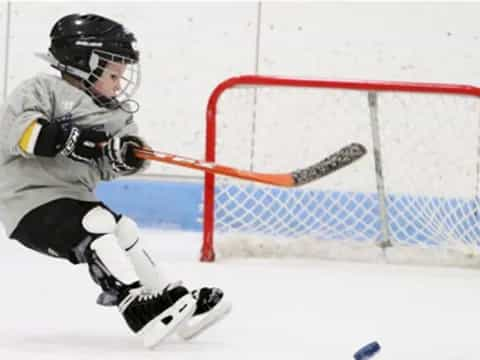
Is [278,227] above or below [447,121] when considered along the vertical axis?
below

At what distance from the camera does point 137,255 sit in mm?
1968

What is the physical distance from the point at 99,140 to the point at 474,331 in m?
0.96

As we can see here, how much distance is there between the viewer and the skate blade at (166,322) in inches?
72.9

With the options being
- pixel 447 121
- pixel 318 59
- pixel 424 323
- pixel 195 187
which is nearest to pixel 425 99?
pixel 447 121

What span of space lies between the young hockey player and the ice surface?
0.30 ft

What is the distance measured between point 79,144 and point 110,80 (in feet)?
0.77

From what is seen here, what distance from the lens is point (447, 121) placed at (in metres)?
3.60

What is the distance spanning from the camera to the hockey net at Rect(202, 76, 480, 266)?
344cm

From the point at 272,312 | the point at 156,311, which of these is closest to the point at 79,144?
the point at 156,311

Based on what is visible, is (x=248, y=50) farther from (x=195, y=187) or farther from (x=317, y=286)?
(x=317, y=286)

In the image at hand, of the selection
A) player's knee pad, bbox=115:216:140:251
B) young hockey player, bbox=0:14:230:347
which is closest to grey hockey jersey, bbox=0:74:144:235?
young hockey player, bbox=0:14:230:347

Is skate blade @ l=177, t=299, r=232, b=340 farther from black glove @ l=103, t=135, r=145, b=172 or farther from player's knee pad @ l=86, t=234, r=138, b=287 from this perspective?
black glove @ l=103, t=135, r=145, b=172

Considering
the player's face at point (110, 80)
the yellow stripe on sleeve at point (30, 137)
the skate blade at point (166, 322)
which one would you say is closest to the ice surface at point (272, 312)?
the skate blade at point (166, 322)

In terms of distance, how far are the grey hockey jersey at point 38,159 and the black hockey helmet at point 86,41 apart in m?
0.06
